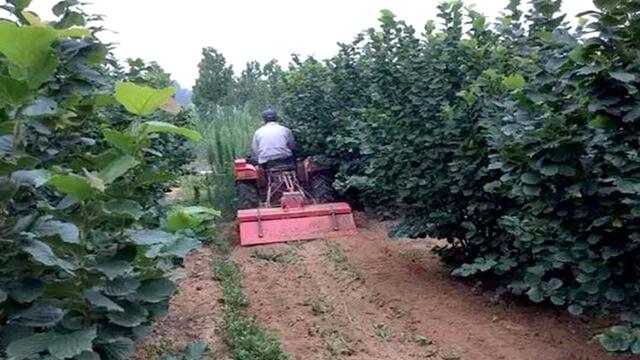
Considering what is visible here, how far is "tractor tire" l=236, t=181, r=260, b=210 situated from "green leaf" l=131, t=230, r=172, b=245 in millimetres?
8700

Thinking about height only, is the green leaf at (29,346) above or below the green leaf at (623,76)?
below

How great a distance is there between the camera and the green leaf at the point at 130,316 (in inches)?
71.6

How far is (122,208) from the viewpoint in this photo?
180 cm

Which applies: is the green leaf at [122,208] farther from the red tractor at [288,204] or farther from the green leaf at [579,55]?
the red tractor at [288,204]

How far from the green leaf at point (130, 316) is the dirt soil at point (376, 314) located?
297 cm

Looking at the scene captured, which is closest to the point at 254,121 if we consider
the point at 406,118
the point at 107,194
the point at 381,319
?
the point at 406,118

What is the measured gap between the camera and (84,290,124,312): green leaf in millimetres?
1732

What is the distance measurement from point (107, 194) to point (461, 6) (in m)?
4.99

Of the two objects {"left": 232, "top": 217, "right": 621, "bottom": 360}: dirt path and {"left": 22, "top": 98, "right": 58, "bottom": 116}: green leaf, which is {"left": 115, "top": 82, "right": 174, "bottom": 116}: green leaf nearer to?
{"left": 22, "top": 98, "right": 58, "bottom": 116}: green leaf

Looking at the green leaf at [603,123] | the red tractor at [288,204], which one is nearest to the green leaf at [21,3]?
the green leaf at [603,123]

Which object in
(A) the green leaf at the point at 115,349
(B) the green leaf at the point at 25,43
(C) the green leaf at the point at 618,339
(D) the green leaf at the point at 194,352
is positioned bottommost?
(C) the green leaf at the point at 618,339

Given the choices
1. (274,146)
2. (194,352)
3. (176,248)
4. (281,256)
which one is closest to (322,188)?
(274,146)

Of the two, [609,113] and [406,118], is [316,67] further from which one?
[609,113]

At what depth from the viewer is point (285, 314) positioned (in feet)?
19.2
